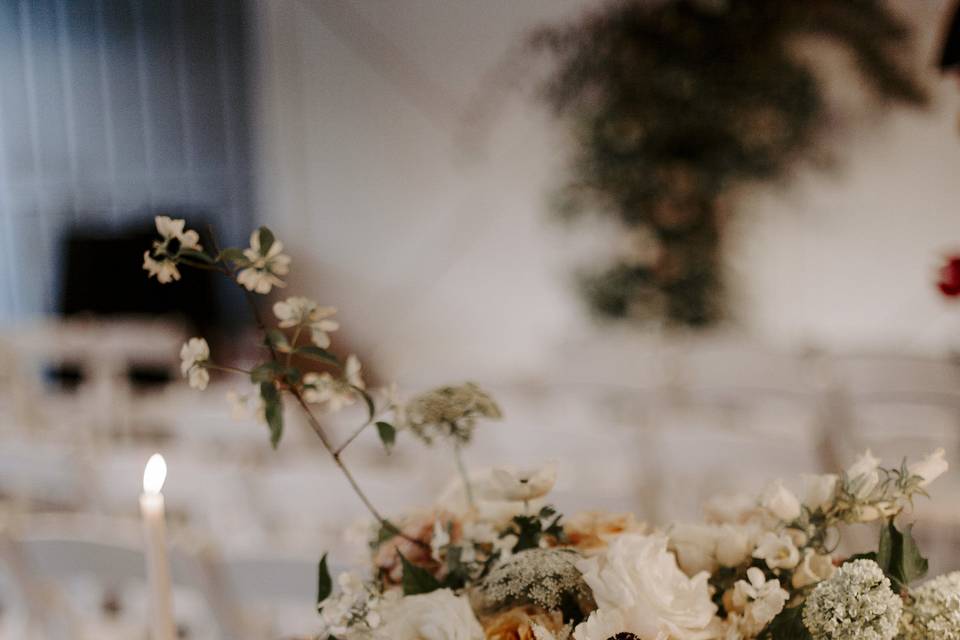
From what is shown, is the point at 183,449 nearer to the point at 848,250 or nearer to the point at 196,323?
the point at 196,323

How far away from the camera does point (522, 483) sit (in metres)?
0.94

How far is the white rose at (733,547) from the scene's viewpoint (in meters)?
0.90

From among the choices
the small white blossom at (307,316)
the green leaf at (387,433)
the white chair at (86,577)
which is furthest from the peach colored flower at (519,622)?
the white chair at (86,577)

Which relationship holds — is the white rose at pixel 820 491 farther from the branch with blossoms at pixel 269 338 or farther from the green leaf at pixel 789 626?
the branch with blossoms at pixel 269 338

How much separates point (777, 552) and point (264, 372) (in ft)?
1.77

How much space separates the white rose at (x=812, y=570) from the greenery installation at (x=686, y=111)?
5.35m

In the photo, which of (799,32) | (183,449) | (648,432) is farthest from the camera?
(799,32)

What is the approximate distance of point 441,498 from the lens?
1.08m

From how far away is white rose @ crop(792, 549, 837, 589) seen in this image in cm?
88

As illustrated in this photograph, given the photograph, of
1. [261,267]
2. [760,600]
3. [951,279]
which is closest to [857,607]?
[760,600]

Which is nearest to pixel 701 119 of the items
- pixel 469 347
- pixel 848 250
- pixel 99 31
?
pixel 848 250

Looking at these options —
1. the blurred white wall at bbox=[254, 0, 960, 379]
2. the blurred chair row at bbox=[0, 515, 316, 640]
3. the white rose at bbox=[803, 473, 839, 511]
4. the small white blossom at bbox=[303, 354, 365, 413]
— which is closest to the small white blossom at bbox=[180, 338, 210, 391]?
the small white blossom at bbox=[303, 354, 365, 413]

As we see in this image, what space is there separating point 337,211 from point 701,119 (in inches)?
118

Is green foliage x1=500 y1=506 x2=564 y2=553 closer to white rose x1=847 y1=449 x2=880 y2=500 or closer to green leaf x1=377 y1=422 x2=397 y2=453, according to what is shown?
green leaf x1=377 y1=422 x2=397 y2=453
